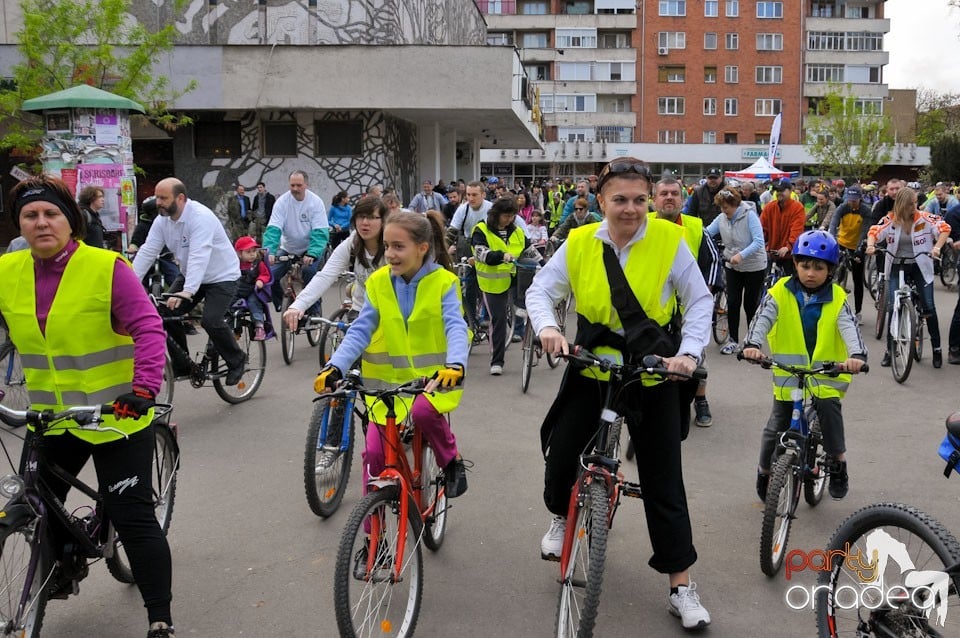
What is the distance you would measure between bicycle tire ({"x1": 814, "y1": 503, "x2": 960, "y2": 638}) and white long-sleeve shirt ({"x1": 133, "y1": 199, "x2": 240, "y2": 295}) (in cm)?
581

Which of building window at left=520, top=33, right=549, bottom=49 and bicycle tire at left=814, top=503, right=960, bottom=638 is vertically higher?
building window at left=520, top=33, right=549, bottom=49

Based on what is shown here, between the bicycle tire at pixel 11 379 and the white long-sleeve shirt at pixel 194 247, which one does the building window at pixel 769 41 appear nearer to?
the white long-sleeve shirt at pixel 194 247

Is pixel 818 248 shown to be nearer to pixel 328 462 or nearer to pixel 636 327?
pixel 636 327

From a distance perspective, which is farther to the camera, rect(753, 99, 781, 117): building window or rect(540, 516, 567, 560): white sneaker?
rect(753, 99, 781, 117): building window

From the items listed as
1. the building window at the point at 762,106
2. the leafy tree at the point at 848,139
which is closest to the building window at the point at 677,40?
the building window at the point at 762,106

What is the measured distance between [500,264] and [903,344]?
4263 millimetres

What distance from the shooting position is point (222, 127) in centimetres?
2731

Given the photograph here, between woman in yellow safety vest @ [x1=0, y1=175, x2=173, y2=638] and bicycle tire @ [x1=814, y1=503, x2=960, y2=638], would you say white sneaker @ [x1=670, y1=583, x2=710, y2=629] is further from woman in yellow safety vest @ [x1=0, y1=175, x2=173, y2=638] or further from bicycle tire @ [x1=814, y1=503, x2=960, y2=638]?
Answer: woman in yellow safety vest @ [x1=0, y1=175, x2=173, y2=638]

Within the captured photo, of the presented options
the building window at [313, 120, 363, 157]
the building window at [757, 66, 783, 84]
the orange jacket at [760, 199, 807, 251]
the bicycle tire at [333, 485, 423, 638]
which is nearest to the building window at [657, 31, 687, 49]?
the building window at [757, 66, 783, 84]

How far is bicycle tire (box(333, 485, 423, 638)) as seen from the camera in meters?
3.72

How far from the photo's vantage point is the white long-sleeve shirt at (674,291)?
4.18 m

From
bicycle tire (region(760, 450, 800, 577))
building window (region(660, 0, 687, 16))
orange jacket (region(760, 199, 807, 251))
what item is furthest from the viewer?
building window (region(660, 0, 687, 16))

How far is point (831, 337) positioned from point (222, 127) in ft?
79.1

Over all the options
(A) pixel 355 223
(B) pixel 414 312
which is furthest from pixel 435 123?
(B) pixel 414 312
